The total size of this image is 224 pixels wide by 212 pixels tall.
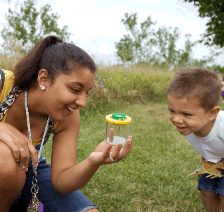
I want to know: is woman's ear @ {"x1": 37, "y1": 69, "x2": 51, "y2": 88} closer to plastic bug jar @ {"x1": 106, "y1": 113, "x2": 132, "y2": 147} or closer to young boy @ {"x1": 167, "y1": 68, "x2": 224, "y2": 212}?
Result: plastic bug jar @ {"x1": 106, "y1": 113, "x2": 132, "y2": 147}

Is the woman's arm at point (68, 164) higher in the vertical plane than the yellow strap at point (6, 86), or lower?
lower

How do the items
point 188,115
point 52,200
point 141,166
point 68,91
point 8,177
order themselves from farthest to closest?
point 141,166
point 188,115
point 52,200
point 68,91
point 8,177

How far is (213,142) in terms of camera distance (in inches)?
73.3

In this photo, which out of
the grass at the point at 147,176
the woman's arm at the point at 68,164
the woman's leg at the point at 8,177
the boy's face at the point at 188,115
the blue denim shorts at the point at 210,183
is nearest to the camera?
→ the woman's leg at the point at 8,177

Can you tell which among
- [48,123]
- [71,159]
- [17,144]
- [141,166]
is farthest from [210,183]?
[17,144]

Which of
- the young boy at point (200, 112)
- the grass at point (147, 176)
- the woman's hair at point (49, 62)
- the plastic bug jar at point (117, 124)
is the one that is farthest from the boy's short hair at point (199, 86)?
the grass at point (147, 176)

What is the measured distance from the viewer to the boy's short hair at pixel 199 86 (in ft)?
5.96

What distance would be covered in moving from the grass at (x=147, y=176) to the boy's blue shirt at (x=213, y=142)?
730 millimetres

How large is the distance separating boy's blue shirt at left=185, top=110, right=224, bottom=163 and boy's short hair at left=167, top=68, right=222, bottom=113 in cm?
19

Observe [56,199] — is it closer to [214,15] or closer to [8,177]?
[8,177]

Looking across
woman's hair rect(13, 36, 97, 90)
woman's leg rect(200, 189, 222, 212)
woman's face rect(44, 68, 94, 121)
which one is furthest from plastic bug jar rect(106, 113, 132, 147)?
woman's leg rect(200, 189, 222, 212)

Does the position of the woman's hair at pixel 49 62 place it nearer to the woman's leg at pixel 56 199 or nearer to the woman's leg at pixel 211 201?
the woman's leg at pixel 56 199

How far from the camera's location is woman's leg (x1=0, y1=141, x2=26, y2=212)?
3.97 feet

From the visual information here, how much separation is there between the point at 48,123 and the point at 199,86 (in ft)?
4.70
